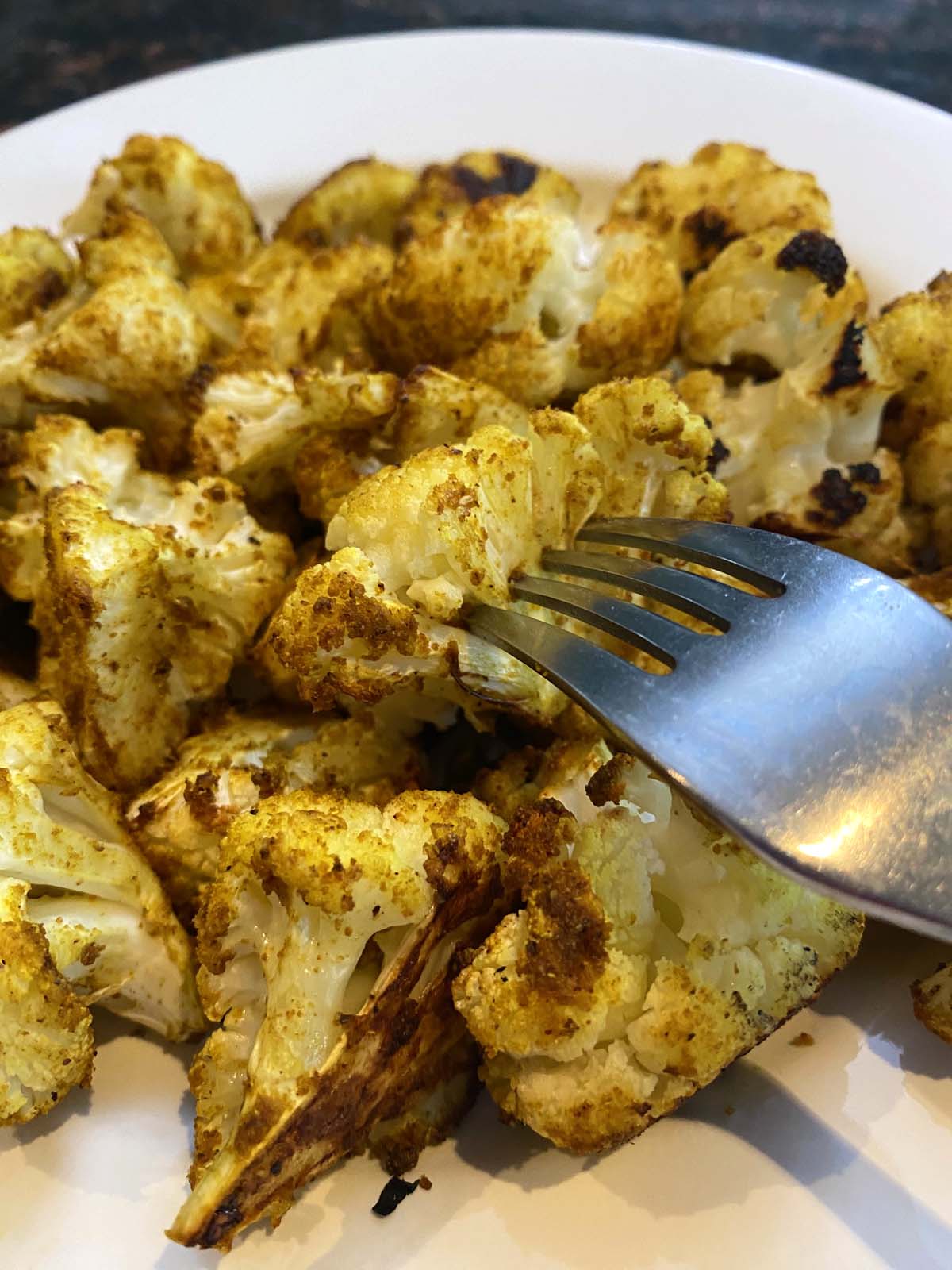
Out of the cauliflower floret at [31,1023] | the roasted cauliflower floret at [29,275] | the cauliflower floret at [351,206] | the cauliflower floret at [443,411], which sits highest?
the cauliflower floret at [351,206]

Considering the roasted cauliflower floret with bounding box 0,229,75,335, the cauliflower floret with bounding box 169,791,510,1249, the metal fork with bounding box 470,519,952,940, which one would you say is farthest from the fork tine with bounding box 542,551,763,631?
the roasted cauliflower floret with bounding box 0,229,75,335

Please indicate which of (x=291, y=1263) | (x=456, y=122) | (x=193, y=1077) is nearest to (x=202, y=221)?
(x=456, y=122)

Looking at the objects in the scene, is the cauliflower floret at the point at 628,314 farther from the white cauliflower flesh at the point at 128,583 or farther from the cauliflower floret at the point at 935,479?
the white cauliflower flesh at the point at 128,583

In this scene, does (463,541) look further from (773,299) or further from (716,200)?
(716,200)

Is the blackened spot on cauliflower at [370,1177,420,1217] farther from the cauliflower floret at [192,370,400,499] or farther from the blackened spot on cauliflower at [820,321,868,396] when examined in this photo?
the blackened spot on cauliflower at [820,321,868,396]

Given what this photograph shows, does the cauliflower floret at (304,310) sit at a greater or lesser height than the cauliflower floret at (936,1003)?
greater

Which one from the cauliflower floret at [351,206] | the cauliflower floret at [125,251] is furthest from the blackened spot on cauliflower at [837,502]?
the cauliflower floret at [125,251]
